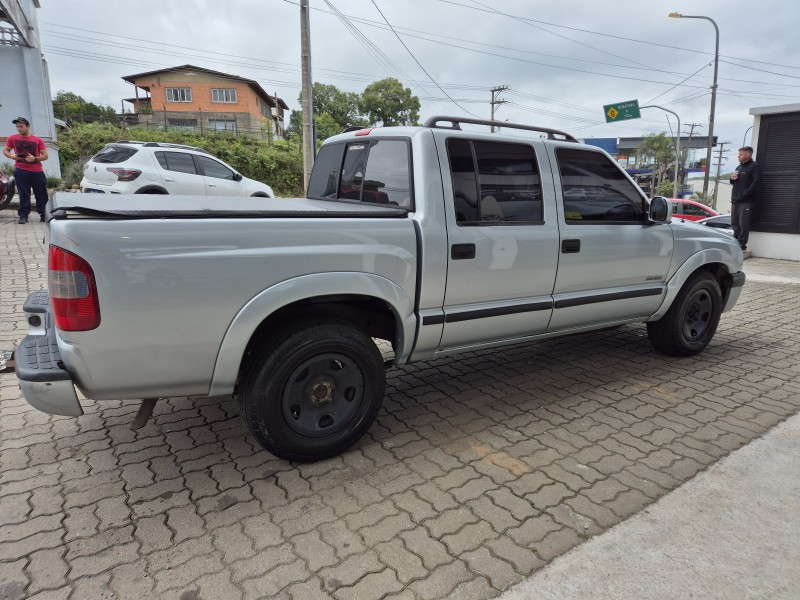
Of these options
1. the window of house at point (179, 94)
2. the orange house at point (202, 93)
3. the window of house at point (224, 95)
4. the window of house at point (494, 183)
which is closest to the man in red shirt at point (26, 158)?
the window of house at point (494, 183)

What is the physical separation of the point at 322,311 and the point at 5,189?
1095 cm

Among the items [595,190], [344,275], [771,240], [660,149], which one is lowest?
[771,240]

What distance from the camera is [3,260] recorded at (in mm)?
7504

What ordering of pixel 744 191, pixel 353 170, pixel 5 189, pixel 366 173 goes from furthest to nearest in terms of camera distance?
1. pixel 744 191
2. pixel 5 189
3. pixel 353 170
4. pixel 366 173

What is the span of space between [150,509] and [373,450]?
1.20 metres

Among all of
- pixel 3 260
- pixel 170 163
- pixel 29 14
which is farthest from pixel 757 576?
pixel 29 14

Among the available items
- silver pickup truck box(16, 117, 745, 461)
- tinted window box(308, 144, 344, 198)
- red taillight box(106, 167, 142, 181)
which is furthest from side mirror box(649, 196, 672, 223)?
red taillight box(106, 167, 142, 181)

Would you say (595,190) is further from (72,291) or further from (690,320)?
(72,291)

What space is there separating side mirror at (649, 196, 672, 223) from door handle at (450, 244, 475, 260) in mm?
1771

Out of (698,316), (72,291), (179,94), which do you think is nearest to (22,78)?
(72,291)

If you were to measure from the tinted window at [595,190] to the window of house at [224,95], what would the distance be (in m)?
45.8

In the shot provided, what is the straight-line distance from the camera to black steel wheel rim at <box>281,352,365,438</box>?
2734mm

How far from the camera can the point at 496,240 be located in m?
3.24

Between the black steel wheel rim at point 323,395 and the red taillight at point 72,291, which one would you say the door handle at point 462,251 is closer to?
the black steel wheel rim at point 323,395
